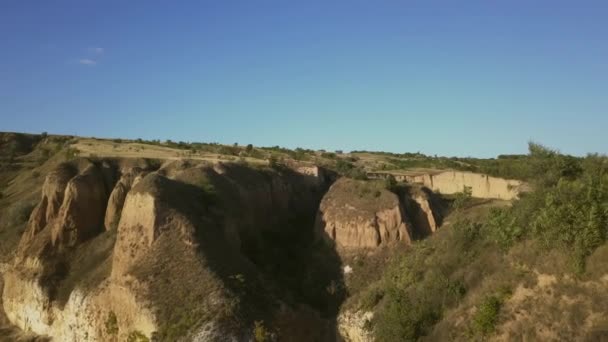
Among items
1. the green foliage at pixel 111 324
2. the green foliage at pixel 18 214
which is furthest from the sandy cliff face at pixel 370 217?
the green foliage at pixel 18 214

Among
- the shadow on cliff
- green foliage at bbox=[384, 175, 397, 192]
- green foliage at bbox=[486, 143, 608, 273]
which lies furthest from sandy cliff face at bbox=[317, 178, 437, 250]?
green foliage at bbox=[486, 143, 608, 273]

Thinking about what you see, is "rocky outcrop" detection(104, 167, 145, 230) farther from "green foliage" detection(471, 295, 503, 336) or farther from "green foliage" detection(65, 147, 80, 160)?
"green foliage" detection(471, 295, 503, 336)

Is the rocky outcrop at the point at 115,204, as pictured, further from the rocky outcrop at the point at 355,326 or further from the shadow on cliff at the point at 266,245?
the rocky outcrop at the point at 355,326

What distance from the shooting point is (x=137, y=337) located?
23.2 meters

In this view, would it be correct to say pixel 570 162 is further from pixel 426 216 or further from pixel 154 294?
pixel 154 294

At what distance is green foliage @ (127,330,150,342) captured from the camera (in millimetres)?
23016

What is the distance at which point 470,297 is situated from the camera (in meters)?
23.1

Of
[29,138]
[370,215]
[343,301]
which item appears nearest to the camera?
[343,301]

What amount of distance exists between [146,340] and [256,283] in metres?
5.62

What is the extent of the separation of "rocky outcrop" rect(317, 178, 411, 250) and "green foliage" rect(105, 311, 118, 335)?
13677mm

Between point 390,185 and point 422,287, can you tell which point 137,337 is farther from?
point 390,185

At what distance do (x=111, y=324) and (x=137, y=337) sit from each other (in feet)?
7.49

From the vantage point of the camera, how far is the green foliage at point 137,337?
23.0 metres

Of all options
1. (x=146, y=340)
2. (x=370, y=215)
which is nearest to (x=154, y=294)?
(x=146, y=340)
